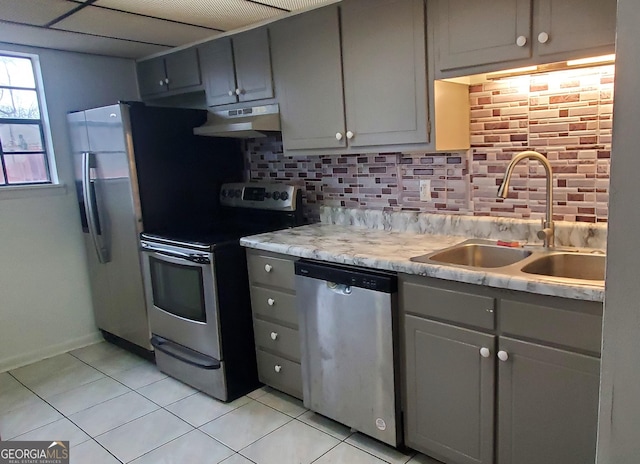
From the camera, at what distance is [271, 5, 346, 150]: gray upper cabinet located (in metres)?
2.41

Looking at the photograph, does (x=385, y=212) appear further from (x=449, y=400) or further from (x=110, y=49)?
(x=110, y=49)

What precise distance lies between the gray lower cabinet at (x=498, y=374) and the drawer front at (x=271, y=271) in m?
0.67

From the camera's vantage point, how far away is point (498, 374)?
171 cm

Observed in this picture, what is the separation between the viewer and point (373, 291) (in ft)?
6.52

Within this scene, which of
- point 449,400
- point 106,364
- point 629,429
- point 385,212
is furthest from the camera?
point 106,364

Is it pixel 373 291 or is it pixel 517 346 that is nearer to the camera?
pixel 517 346

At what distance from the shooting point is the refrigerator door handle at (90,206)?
3117 millimetres

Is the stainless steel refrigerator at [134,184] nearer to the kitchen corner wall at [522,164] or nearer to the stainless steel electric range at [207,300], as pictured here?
the stainless steel electric range at [207,300]

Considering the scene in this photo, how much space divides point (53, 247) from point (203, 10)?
6.48 feet

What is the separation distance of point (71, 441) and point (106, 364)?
3.04ft

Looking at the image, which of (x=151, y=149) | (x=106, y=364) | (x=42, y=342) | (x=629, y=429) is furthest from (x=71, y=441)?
(x=629, y=429)

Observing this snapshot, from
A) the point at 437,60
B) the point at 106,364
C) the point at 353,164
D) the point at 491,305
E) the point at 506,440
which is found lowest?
the point at 106,364

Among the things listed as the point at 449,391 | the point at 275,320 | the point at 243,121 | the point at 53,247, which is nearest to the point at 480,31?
the point at 449,391

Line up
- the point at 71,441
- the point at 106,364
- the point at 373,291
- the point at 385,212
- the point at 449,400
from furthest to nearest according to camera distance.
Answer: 1. the point at 106,364
2. the point at 385,212
3. the point at 71,441
4. the point at 373,291
5. the point at 449,400
